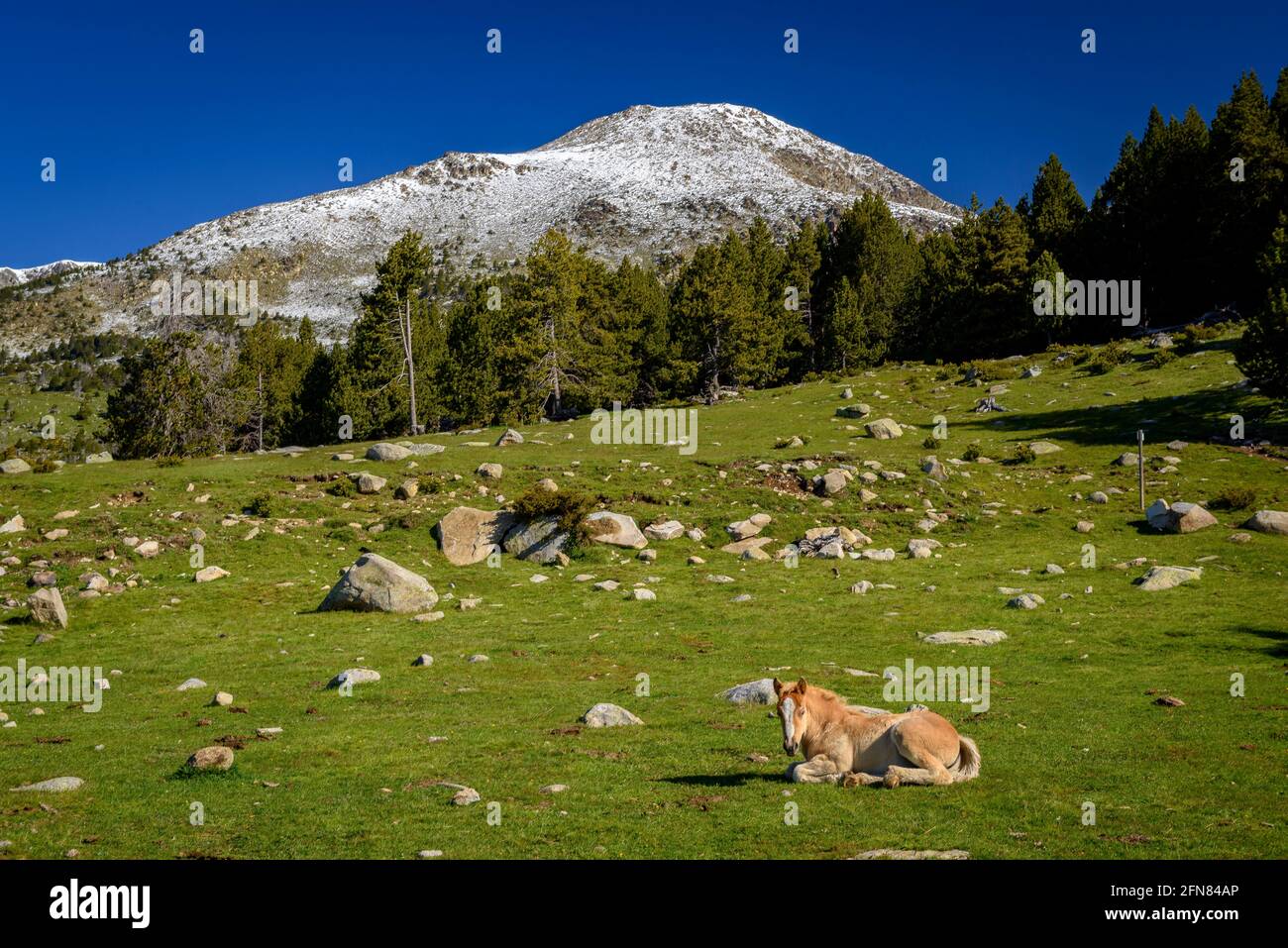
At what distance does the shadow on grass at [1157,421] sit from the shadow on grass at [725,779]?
142 ft

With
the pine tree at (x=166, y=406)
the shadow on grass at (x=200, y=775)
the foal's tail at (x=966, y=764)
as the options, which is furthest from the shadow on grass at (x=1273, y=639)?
the pine tree at (x=166, y=406)

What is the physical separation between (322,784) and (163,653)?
49.0 feet

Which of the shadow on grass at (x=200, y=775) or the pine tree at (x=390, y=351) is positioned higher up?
the pine tree at (x=390, y=351)

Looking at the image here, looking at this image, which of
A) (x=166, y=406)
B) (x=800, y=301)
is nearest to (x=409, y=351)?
(x=166, y=406)

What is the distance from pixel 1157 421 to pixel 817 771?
48.7 meters

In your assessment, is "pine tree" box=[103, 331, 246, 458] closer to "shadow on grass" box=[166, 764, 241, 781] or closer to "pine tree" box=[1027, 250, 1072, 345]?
"shadow on grass" box=[166, 764, 241, 781]

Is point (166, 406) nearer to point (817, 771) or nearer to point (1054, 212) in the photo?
point (817, 771)

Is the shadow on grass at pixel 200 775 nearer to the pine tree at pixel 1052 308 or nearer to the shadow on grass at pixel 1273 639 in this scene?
the shadow on grass at pixel 1273 639

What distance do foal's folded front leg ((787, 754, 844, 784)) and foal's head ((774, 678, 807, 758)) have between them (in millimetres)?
339

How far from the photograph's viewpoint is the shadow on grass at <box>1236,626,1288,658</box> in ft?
72.4

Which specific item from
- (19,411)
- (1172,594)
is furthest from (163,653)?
(19,411)

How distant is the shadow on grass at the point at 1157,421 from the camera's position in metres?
48.9
